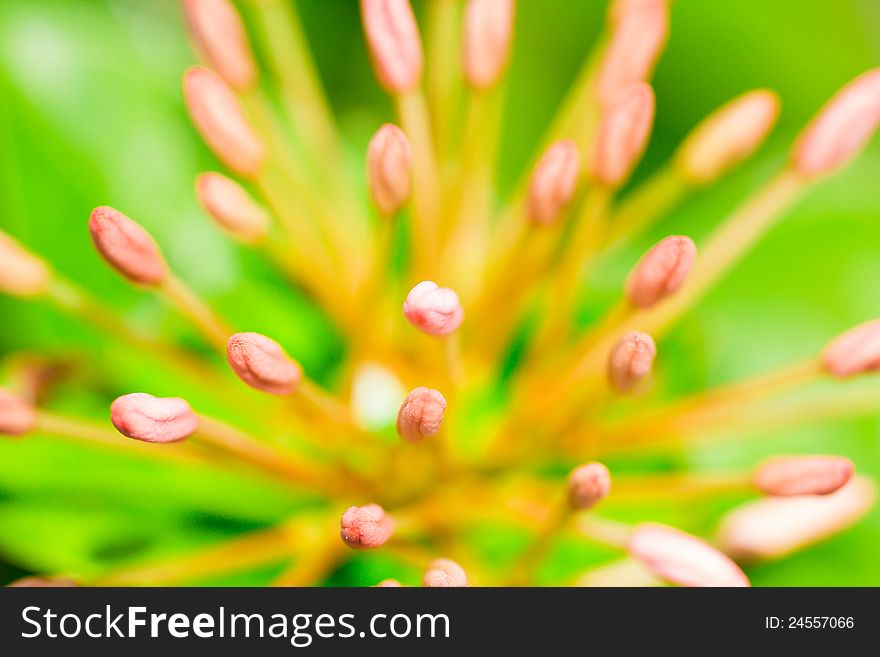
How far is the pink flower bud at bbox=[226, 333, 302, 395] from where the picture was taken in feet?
1.80

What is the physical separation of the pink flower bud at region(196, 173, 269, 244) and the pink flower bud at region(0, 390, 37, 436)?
0.16 metres

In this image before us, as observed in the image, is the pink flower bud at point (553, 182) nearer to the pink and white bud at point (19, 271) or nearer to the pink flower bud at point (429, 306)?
the pink flower bud at point (429, 306)

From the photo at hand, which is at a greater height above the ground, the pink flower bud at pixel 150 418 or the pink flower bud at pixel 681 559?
the pink flower bud at pixel 150 418

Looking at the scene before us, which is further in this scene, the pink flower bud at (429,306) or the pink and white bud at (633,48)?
the pink and white bud at (633,48)

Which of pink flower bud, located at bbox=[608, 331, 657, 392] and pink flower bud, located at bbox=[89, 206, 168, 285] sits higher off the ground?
pink flower bud, located at bbox=[89, 206, 168, 285]

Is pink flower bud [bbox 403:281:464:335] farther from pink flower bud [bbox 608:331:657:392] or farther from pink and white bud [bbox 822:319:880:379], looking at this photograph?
pink and white bud [bbox 822:319:880:379]

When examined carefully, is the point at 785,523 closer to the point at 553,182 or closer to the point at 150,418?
the point at 553,182

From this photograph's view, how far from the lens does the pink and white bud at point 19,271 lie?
0.63 m

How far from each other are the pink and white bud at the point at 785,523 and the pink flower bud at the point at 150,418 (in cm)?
36

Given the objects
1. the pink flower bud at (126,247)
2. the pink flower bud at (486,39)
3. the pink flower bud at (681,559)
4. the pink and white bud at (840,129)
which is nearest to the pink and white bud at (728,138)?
the pink and white bud at (840,129)

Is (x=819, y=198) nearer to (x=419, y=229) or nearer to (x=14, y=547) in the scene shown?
(x=419, y=229)

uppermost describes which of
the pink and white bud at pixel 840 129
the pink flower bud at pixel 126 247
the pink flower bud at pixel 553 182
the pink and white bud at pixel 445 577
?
the pink and white bud at pixel 840 129

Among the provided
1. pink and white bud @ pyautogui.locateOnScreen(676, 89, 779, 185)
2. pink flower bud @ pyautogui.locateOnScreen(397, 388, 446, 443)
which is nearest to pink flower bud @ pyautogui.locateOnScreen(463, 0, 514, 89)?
pink and white bud @ pyautogui.locateOnScreen(676, 89, 779, 185)

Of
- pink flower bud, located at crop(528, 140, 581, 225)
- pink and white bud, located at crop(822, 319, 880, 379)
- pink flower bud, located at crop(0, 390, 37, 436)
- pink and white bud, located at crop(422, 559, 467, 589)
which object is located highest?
pink flower bud, located at crop(528, 140, 581, 225)
